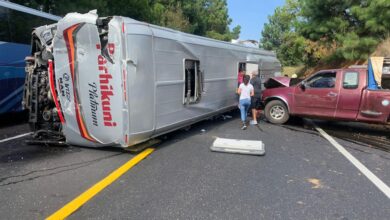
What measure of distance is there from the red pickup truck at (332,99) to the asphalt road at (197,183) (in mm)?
1435

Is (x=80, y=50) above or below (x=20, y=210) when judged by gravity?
above

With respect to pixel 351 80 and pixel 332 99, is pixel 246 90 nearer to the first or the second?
pixel 332 99

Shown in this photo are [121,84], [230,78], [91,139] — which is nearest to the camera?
[121,84]

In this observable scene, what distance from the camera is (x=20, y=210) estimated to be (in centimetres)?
395

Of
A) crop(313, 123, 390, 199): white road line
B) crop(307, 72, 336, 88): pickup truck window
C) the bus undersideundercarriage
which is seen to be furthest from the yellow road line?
crop(307, 72, 336, 88): pickup truck window

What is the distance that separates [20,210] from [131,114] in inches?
99.4

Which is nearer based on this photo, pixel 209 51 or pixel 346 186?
pixel 346 186

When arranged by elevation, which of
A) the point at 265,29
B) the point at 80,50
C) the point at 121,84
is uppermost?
the point at 265,29

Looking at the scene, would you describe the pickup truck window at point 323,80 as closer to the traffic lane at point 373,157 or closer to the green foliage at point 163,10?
the traffic lane at point 373,157

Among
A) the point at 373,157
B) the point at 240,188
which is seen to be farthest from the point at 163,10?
the point at 240,188

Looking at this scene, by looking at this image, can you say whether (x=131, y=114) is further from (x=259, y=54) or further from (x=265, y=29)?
(x=265, y=29)

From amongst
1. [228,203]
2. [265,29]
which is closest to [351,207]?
[228,203]

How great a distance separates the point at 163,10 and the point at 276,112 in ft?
95.2

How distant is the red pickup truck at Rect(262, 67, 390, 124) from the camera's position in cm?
847
